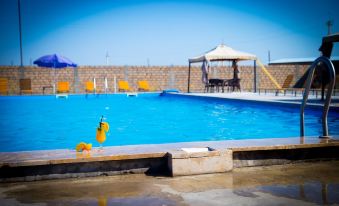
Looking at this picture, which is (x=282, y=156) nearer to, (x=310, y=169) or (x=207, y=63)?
(x=310, y=169)

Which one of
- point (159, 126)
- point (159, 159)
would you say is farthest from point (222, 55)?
point (159, 159)

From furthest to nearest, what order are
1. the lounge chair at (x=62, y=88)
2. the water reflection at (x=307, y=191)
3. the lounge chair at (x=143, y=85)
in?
the lounge chair at (x=143, y=85) < the lounge chair at (x=62, y=88) < the water reflection at (x=307, y=191)

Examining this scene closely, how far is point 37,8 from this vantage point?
56.9 ft

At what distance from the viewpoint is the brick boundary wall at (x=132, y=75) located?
18953 millimetres

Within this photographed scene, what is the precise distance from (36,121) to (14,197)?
23.7 ft

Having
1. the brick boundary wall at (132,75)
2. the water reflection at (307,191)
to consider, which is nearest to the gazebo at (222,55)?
the brick boundary wall at (132,75)

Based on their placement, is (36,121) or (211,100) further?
(211,100)

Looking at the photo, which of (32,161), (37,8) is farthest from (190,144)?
(37,8)

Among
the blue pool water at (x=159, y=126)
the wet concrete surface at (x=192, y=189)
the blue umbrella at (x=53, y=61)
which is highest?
the blue umbrella at (x=53, y=61)

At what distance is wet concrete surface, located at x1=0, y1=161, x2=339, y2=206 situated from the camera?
2.32 m

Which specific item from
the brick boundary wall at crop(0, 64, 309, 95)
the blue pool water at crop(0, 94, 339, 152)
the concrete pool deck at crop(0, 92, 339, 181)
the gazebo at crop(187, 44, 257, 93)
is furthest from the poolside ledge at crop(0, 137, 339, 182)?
the brick boundary wall at crop(0, 64, 309, 95)

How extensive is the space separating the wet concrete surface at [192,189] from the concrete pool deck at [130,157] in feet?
0.31

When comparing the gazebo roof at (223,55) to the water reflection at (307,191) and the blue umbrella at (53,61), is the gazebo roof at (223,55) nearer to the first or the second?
the blue umbrella at (53,61)

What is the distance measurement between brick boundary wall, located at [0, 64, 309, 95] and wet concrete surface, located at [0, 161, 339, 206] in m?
17.3
